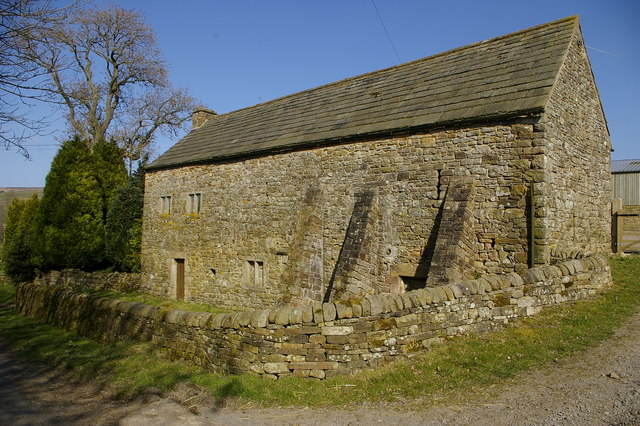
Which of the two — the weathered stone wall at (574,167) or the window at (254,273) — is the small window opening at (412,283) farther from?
the window at (254,273)

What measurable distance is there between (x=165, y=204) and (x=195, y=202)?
2.54 metres

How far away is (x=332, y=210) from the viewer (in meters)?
13.0

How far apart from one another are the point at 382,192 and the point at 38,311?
11.9 m

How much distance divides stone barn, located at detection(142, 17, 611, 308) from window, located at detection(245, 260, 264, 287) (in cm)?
6

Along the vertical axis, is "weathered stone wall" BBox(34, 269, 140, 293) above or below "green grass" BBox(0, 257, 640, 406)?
below

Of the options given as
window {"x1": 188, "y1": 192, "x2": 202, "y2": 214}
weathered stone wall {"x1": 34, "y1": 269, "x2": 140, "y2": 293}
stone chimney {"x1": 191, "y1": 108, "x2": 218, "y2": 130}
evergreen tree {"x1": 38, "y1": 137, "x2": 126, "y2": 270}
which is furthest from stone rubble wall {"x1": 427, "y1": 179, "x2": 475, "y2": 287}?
evergreen tree {"x1": 38, "y1": 137, "x2": 126, "y2": 270}

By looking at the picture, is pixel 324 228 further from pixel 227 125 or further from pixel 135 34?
pixel 135 34

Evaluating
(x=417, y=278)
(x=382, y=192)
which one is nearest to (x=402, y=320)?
(x=417, y=278)

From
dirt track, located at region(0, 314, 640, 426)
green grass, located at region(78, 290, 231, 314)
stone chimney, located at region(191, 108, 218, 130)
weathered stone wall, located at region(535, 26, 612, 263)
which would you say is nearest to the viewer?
dirt track, located at region(0, 314, 640, 426)

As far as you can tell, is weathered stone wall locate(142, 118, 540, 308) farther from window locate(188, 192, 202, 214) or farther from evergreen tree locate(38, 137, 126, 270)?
evergreen tree locate(38, 137, 126, 270)

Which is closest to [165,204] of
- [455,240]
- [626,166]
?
[455,240]

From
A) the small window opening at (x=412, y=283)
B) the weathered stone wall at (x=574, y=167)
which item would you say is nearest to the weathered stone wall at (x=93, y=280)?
the small window opening at (x=412, y=283)

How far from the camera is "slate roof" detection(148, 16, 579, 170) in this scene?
1045 cm

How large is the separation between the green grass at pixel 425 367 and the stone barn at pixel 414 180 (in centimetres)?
175
